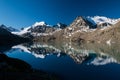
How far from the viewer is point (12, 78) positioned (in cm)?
4416

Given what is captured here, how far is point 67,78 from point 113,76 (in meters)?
14.0

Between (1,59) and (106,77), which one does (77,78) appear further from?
(1,59)

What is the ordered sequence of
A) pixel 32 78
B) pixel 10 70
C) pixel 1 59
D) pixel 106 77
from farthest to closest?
pixel 106 77
pixel 1 59
pixel 10 70
pixel 32 78

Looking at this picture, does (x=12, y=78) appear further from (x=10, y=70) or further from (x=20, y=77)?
(x=10, y=70)

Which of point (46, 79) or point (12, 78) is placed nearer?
point (12, 78)

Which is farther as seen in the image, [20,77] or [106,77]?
[106,77]

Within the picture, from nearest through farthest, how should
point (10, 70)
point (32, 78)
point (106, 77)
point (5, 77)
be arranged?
point (5, 77), point (32, 78), point (10, 70), point (106, 77)

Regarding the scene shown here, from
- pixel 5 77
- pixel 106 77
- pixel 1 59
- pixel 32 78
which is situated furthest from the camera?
pixel 106 77

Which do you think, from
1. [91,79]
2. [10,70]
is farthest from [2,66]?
[91,79]

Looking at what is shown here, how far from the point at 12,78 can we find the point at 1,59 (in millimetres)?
16799

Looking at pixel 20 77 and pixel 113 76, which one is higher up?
pixel 113 76

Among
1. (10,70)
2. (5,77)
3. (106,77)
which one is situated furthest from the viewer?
(106,77)

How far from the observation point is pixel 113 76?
212 feet

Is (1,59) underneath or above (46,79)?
above
